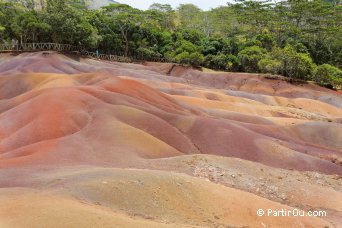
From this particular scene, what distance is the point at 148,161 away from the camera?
21828mm

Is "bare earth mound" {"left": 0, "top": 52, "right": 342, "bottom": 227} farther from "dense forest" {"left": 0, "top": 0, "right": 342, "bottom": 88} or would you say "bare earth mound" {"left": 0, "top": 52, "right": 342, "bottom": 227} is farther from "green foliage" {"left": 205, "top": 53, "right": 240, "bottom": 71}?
"green foliage" {"left": 205, "top": 53, "right": 240, "bottom": 71}

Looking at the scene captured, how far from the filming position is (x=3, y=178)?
1636 centimetres

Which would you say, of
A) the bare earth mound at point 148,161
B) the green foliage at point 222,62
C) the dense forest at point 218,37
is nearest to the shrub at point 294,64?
the dense forest at point 218,37

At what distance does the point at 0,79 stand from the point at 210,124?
28.0m

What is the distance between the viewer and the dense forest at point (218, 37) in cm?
7031

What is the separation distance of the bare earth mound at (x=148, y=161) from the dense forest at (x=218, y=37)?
24.3 metres

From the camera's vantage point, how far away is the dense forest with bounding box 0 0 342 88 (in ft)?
231

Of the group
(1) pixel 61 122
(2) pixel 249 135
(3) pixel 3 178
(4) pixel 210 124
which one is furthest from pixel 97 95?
(3) pixel 3 178

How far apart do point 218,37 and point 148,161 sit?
233 feet

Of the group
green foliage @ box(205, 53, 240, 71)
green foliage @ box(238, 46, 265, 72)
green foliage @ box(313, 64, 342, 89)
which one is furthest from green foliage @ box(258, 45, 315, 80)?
green foliage @ box(205, 53, 240, 71)

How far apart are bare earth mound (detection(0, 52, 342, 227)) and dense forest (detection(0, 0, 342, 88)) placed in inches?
957

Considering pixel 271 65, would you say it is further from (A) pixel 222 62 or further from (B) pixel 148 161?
(B) pixel 148 161

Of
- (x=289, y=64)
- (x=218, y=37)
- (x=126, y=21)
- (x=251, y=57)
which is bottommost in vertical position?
(x=289, y=64)

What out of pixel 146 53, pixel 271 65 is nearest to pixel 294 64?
pixel 271 65
